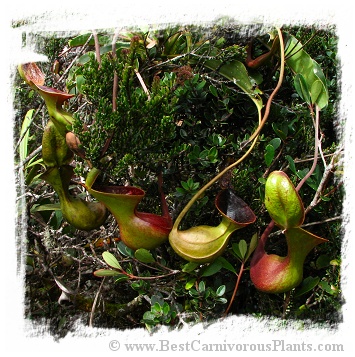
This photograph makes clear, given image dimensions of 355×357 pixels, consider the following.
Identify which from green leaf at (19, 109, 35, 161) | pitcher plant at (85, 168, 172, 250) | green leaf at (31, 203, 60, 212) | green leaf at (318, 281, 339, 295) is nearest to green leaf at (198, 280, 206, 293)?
pitcher plant at (85, 168, 172, 250)

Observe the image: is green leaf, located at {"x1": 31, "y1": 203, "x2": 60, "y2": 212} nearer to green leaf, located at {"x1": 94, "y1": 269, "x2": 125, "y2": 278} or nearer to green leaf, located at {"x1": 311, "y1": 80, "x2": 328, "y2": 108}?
green leaf, located at {"x1": 94, "y1": 269, "x2": 125, "y2": 278}

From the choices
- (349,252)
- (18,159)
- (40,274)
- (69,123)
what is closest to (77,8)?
(69,123)

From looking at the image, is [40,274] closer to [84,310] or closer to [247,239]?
[84,310]

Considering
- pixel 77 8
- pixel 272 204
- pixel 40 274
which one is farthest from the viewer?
pixel 40 274

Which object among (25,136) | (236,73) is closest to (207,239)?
(236,73)

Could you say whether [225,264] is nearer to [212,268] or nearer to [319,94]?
[212,268]

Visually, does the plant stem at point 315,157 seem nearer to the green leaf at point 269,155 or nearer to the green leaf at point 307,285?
the green leaf at point 269,155

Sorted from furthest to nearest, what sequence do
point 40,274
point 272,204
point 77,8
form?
point 40,274 → point 77,8 → point 272,204

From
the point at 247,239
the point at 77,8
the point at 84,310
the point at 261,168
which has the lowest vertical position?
the point at 84,310
